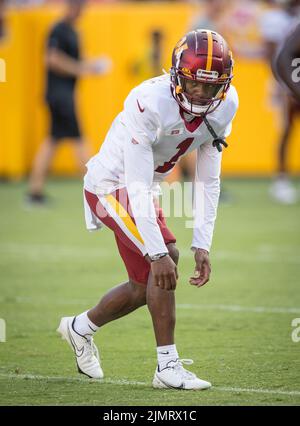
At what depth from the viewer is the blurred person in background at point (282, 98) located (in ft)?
38.7

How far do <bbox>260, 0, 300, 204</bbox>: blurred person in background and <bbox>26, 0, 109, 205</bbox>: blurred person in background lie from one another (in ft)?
7.40

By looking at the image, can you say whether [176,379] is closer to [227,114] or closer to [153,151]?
[153,151]

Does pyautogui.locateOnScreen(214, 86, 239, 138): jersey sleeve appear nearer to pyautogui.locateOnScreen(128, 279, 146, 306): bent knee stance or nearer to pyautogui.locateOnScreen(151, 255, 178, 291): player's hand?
pyautogui.locateOnScreen(151, 255, 178, 291): player's hand

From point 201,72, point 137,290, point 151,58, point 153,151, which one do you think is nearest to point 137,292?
point 137,290

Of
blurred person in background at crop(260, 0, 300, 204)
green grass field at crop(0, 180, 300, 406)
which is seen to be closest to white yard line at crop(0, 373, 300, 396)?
green grass field at crop(0, 180, 300, 406)

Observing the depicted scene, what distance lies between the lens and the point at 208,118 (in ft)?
15.8

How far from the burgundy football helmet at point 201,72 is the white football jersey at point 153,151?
0.10 meters

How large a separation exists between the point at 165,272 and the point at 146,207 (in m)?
0.32

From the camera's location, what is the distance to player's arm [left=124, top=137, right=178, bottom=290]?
464cm

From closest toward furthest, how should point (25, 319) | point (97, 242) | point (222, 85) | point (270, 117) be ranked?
point (222, 85) < point (25, 319) < point (97, 242) < point (270, 117)

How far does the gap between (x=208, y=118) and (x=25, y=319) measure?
210cm

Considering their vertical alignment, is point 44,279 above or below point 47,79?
below

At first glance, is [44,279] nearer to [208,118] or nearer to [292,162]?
[208,118]
